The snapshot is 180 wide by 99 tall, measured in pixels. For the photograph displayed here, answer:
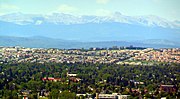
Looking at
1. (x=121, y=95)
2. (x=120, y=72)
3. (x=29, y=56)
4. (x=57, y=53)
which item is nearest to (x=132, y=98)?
(x=121, y=95)

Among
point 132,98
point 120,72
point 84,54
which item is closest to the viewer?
point 132,98

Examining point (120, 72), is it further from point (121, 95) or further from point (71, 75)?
point (121, 95)

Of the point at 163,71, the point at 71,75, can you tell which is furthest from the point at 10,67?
the point at 163,71

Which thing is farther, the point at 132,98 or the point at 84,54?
the point at 84,54

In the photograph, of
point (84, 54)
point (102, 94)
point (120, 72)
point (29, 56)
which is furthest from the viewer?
point (84, 54)

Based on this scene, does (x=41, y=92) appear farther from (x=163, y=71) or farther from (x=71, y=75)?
(x=163, y=71)

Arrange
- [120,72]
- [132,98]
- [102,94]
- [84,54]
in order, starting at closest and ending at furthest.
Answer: [132,98] < [102,94] < [120,72] < [84,54]
